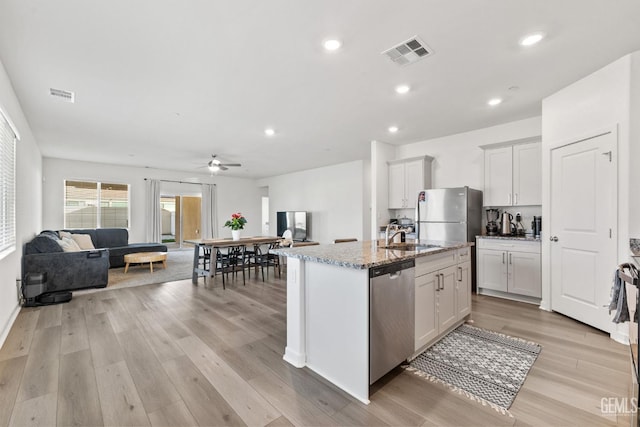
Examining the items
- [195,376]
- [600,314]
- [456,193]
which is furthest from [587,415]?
[456,193]

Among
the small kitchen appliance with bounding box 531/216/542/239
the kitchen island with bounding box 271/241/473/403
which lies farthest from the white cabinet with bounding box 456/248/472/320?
the small kitchen appliance with bounding box 531/216/542/239

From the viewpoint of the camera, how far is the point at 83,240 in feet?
20.2

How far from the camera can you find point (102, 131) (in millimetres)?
4863

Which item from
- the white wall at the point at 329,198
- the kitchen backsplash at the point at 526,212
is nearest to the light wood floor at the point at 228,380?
the kitchen backsplash at the point at 526,212

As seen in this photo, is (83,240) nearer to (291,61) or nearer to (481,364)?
(291,61)

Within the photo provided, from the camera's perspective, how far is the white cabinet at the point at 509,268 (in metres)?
3.81

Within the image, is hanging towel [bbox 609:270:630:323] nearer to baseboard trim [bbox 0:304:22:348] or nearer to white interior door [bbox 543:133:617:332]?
white interior door [bbox 543:133:617:332]

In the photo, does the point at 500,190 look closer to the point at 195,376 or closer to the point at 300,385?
the point at 300,385

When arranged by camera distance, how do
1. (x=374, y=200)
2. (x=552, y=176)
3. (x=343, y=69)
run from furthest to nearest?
(x=374, y=200), (x=552, y=176), (x=343, y=69)

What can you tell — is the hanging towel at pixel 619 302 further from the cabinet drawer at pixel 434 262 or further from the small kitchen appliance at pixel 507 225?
the small kitchen appliance at pixel 507 225

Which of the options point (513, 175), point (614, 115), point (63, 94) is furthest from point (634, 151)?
point (63, 94)

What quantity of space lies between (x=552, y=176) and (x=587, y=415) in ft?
8.90

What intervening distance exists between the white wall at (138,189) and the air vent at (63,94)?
5.17 meters

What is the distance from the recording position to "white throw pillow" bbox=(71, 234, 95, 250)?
6074 mm
